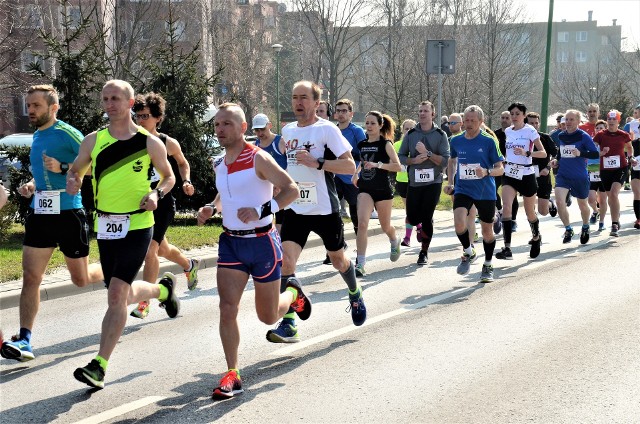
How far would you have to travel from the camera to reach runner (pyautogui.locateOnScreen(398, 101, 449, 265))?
1174 cm

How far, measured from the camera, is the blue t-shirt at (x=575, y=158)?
45.1 feet

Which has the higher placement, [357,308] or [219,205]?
[219,205]

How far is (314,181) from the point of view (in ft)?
23.8

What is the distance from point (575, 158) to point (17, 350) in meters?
9.72

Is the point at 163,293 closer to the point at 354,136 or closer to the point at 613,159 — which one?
the point at 354,136

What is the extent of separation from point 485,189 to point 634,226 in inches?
268

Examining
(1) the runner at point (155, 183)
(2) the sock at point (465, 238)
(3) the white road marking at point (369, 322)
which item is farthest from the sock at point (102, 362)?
(2) the sock at point (465, 238)

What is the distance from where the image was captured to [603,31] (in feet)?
382

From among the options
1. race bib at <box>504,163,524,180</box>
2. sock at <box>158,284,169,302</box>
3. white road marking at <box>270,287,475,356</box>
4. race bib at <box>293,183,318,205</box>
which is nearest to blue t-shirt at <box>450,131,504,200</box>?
white road marking at <box>270,287,475,356</box>

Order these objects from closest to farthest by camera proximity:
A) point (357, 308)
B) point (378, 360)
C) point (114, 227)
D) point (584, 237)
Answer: point (114, 227), point (378, 360), point (357, 308), point (584, 237)

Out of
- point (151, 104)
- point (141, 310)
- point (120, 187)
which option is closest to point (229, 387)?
point (120, 187)

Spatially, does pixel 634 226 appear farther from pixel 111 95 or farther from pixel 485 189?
pixel 111 95

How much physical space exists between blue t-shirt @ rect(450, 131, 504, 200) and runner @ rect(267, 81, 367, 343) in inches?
130

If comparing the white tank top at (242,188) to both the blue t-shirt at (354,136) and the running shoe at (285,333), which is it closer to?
the running shoe at (285,333)
